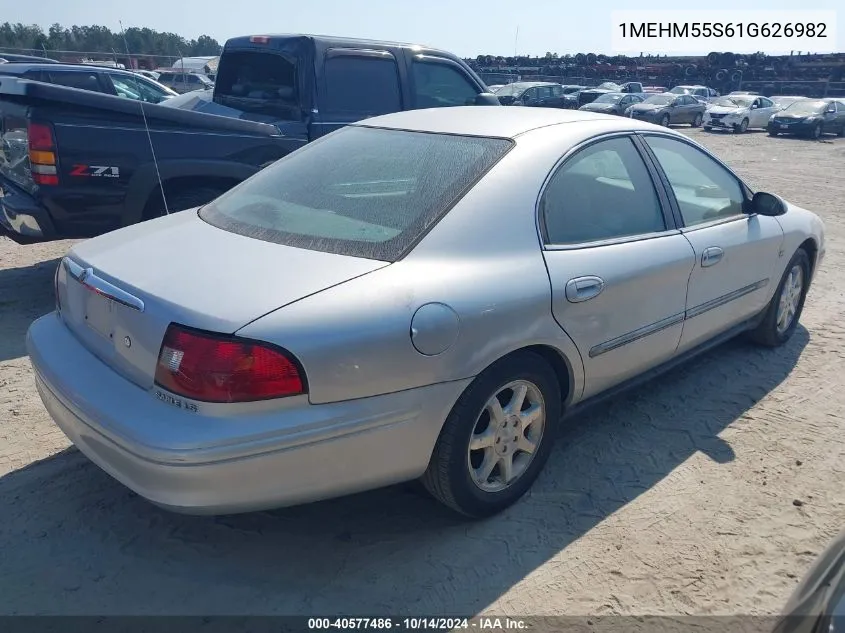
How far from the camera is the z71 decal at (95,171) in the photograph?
4.77 meters

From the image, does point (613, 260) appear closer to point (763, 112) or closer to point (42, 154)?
point (42, 154)

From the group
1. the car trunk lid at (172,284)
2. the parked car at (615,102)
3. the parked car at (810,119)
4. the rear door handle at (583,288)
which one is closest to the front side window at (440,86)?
the rear door handle at (583,288)

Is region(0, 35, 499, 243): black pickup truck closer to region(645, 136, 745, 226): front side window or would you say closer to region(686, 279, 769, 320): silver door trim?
region(645, 136, 745, 226): front side window

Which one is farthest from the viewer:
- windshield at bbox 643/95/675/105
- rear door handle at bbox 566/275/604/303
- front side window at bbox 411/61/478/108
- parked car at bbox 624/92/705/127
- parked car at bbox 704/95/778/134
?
windshield at bbox 643/95/675/105

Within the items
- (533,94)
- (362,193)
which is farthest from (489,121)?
(533,94)

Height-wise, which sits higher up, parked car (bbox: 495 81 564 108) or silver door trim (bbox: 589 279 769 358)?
parked car (bbox: 495 81 564 108)

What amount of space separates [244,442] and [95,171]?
344 centimetres

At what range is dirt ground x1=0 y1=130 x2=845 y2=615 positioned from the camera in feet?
8.25

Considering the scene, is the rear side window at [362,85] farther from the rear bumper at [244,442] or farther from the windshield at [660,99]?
the windshield at [660,99]

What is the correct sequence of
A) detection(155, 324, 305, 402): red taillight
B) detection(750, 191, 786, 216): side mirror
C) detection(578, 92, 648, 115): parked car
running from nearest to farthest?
1. detection(155, 324, 305, 402): red taillight
2. detection(750, 191, 786, 216): side mirror
3. detection(578, 92, 648, 115): parked car

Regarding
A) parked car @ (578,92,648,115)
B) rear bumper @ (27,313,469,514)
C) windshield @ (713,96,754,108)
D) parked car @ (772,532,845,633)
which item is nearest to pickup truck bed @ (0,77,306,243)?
rear bumper @ (27,313,469,514)

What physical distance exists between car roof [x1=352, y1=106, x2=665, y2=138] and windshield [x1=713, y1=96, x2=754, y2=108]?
25330 mm

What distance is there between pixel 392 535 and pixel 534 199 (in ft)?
4.90

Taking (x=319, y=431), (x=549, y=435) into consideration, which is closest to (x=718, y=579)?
(x=549, y=435)
